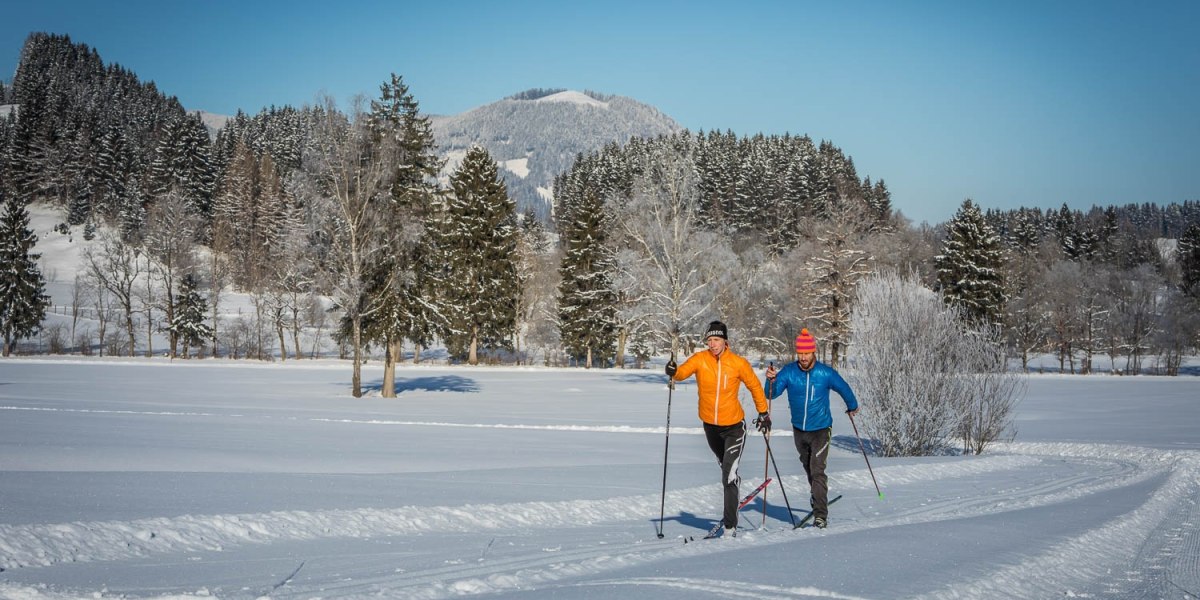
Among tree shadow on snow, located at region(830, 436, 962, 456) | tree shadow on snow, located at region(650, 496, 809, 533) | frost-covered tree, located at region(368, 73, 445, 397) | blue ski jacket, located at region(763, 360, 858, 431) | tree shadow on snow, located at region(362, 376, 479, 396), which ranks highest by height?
frost-covered tree, located at region(368, 73, 445, 397)

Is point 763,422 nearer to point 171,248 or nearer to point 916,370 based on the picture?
point 916,370

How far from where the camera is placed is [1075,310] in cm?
6047

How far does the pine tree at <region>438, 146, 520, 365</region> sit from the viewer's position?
1960 inches

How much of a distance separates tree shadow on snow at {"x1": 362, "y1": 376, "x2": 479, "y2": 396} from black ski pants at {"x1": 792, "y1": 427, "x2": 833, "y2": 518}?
25.9 metres

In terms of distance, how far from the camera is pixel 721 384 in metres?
7.88

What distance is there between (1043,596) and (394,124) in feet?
91.8

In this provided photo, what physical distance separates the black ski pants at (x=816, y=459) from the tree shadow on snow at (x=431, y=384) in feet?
85.1

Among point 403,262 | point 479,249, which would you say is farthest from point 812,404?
point 479,249

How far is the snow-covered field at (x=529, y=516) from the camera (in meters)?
5.66

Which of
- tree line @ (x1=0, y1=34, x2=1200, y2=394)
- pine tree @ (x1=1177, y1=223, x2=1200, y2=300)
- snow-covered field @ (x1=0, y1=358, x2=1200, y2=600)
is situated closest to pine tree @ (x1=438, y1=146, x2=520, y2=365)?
tree line @ (x1=0, y1=34, x2=1200, y2=394)

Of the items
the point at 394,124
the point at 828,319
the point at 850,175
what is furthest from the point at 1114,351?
the point at 394,124

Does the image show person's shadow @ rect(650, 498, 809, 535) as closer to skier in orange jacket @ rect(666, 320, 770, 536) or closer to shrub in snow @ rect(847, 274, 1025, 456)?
skier in orange jacket @ rect(666, 320, 770, 536)

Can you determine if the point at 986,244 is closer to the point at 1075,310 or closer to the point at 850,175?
the point at 1075,310

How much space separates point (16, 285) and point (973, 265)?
211 feet
